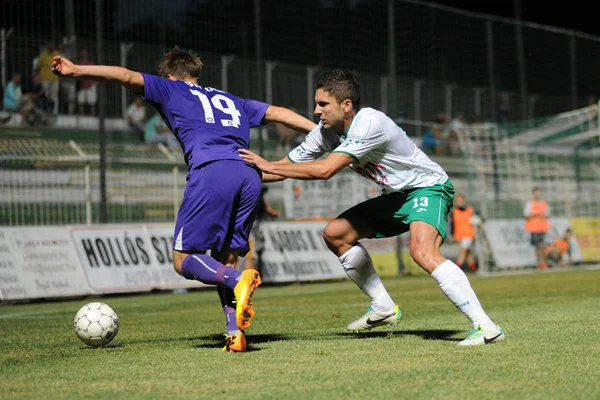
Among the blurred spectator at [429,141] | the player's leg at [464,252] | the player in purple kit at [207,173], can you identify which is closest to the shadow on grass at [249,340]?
the player in purple kit at [207,173]

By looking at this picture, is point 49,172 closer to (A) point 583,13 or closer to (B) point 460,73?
(B) point 460,73

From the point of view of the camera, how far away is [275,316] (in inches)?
412

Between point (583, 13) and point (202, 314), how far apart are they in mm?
31468

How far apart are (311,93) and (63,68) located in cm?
1313

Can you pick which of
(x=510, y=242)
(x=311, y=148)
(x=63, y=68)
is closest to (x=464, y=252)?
(x=510, y=242)

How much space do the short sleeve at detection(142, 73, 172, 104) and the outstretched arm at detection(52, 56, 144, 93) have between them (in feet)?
0.35

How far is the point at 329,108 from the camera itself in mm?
7262

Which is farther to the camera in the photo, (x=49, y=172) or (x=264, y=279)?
(x=264, y=279)

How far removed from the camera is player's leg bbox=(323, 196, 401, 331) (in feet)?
25.8

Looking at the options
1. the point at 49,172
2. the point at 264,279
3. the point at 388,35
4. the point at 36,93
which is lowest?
the point at 264,279

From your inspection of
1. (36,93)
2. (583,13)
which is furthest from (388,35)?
(583,13)

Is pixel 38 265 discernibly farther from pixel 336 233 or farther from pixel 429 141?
pixel 429 141

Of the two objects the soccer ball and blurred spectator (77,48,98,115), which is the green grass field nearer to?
the soccer ball

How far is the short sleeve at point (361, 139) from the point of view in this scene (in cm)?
708
